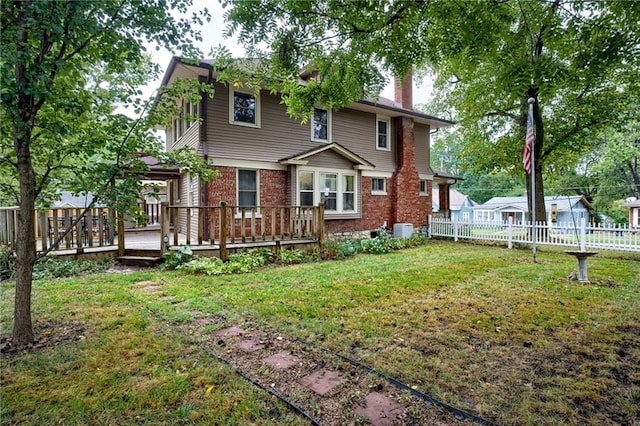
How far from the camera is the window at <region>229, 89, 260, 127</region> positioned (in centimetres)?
988

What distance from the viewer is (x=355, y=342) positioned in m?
3.35

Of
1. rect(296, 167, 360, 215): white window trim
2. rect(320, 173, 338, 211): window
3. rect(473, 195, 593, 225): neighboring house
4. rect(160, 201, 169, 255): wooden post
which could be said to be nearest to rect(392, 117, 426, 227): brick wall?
rect(296, 167, 360, 215): white window trim

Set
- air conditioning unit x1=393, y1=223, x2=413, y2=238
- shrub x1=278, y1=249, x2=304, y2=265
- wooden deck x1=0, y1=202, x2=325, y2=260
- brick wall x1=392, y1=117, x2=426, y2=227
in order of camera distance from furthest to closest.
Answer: brick wall x1=392, y1=117, x2=426, y2=227 → air conditioning unit x1=393, y1=223, x2=413, y2=238 → shrub x1=278, y1=249, x2=304, y2=265 → wooden deck x1=0, y1=202, x2=325, y2=260

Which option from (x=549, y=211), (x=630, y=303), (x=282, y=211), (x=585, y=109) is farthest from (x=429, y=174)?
(x=549, y=211)

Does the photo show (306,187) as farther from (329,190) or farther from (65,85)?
(65,85)

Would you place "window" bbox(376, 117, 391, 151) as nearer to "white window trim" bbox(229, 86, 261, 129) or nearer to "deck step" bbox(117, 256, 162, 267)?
"white window trim" bbox(229, 86, 261, 129)

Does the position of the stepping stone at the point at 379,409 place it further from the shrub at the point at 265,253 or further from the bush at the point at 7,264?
the bush at the point at 7,264

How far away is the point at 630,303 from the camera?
4.82 metres

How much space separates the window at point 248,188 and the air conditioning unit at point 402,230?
6128 mm

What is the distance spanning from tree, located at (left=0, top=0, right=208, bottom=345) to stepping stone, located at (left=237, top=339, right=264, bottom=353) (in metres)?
2.10

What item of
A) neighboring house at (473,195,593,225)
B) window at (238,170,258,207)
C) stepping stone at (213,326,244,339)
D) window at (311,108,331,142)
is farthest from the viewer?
neighboring house at (473,195,593,225)

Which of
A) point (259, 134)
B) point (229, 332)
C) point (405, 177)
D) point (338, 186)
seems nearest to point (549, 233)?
point (405, 177)

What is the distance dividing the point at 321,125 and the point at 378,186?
3614 millimetres

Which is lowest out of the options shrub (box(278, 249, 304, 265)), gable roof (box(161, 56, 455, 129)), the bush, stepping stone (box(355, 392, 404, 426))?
stepping stone (box(355, 392, 404, 426))
